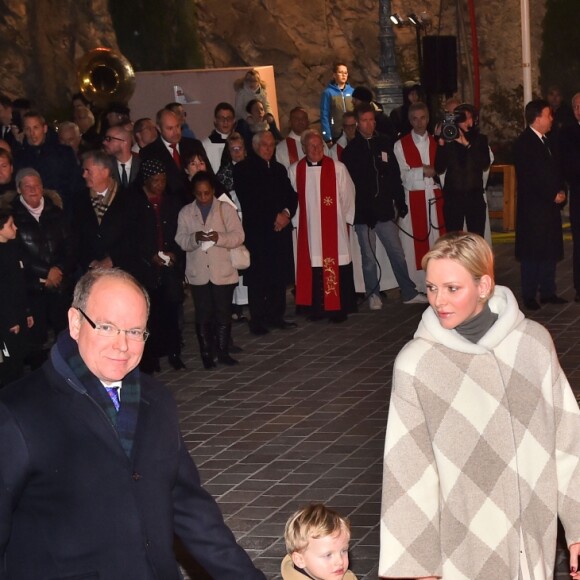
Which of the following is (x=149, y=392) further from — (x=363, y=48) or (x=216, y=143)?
(x=363, y=48)

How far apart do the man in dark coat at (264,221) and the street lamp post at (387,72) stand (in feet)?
21.5

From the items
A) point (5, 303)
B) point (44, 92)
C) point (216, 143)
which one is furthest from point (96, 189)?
point (44, 92)

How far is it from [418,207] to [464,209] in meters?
0.69

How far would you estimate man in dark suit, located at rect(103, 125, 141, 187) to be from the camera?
12680 millimetres

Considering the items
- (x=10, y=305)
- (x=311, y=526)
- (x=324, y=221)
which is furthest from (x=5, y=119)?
(x=311, y=526)

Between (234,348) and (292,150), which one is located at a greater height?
(292,150)

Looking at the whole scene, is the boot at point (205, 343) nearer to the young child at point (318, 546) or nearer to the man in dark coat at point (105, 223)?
the man in dark coat at point (105, 223)

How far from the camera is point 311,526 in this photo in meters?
4.89

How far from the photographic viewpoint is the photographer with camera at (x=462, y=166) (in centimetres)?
1445

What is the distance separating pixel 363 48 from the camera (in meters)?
27.6

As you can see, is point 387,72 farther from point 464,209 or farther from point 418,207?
point 464,209

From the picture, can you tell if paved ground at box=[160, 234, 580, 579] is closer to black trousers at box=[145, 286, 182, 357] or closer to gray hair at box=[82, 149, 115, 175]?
black trousers at box=[145, 286, 182, 357]

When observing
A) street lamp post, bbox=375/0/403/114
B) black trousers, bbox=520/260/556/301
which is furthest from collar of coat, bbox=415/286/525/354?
street lamp post, bbox=375/0/403/114

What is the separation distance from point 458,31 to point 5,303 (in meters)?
16.7
